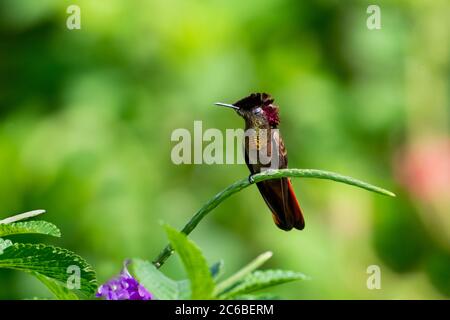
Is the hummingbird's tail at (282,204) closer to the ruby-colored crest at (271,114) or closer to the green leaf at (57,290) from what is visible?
the ruby-colored crest at (271,114)

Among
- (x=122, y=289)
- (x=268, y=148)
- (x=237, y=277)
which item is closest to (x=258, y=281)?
(x=237, y=277)

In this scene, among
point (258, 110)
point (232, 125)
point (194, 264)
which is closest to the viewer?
point (194, 264)

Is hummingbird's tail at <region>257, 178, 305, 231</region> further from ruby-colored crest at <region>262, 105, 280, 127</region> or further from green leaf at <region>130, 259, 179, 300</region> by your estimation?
green leaf at <region>130, 259, 179, 300</region>

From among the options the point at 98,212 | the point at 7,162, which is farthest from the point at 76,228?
the point at 7,162

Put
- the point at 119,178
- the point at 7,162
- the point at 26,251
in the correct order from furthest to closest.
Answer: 1. the point at 7,162
2. the point at 119,178
3. the point at 26,251

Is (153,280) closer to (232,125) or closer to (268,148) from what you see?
(268,148)

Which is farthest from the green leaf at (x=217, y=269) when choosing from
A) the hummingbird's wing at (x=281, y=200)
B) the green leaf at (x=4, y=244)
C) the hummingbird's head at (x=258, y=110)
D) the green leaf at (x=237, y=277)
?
the hummingbird's head at (x=258, y=110)
